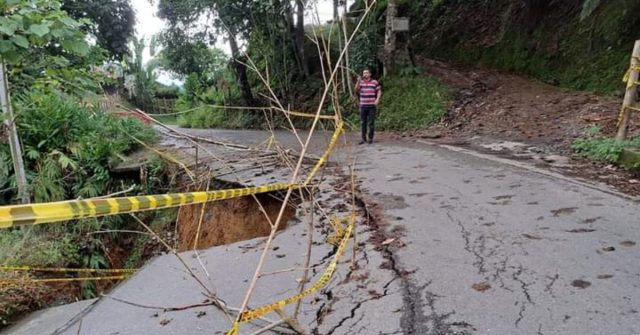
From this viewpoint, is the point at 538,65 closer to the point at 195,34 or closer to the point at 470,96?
the point at 470,96

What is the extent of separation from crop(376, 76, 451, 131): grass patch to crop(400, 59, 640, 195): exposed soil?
0.38 m

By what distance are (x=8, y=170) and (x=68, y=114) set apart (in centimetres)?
185

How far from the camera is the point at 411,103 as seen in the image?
1317cm

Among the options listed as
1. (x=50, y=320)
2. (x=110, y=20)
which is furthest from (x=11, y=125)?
(x=110, y=20)

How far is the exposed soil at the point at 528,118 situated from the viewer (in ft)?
22.5

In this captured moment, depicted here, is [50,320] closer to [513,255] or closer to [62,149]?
[513,255]

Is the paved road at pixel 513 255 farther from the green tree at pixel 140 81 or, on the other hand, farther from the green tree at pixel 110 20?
the green tree at pixel 140 81

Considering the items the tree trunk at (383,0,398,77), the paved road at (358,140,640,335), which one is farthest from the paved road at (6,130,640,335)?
the tree trunk at (383,0,398,77)

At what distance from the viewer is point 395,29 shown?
518 inches

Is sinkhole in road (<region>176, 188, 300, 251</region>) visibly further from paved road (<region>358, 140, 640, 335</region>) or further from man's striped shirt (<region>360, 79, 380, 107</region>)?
man's striped shirt (<region>360, 79, 380, 107</region>)

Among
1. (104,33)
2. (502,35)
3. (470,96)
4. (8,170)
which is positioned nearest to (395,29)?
(470,96)

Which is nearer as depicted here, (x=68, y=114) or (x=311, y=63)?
(x=68, y=114)

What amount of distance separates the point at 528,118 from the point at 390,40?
491 cm

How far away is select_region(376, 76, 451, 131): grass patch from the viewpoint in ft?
41.0
